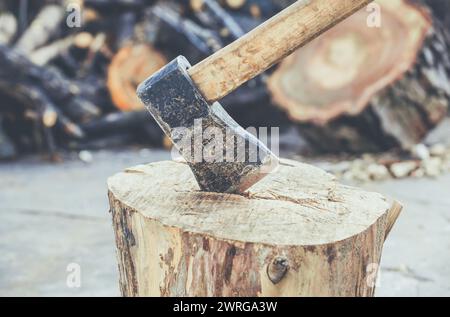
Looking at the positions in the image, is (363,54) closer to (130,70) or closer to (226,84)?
(130,70)

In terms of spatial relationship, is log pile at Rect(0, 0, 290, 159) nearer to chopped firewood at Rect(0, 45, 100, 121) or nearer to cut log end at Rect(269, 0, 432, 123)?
chopped firewood at Rect(0, 45, 100, 121)

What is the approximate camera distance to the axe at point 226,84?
1560 millimetres

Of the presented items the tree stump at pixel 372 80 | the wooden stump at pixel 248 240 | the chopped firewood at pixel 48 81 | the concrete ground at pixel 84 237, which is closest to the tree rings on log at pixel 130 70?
the chopped firewood at pixel 48 81

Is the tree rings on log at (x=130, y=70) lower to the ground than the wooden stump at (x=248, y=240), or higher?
higher

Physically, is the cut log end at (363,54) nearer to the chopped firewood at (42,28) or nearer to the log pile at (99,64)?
the log pile at (99,64)

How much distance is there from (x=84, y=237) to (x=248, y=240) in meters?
2.08

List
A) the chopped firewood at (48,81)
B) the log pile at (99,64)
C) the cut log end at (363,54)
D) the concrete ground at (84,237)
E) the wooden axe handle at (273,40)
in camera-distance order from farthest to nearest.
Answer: the log pile at (99,64) → the chopped firewood at (48,81) → the cut log end at (363,54) → the concrete ground at (84,237) → the wooden axe handle at (273,40)

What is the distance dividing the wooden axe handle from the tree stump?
111 inches

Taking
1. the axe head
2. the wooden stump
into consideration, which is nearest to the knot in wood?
the wooden stump

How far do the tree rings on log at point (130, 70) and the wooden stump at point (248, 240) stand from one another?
3944 millimetres

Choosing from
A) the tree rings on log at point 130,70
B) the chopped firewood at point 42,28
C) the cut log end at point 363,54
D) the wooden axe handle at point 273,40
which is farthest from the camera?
the chopped firewood at point 42,28

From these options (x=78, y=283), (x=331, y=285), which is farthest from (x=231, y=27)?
(x=331, y=285)
